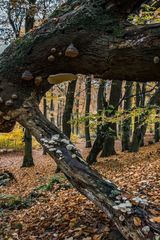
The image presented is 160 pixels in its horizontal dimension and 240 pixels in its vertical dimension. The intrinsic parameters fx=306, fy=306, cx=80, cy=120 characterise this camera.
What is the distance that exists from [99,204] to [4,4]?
1269 cm

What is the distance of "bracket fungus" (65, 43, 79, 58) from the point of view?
328 cm

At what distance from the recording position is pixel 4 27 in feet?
50.3

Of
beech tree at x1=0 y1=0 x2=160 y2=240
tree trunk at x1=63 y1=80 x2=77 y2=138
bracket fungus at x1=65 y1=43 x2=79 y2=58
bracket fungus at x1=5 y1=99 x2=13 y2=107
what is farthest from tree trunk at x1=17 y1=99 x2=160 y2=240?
tree trunk at x1=63 y1=80 x2=77 y2=138

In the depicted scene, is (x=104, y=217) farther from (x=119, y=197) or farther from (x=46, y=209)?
(x=46, y=209)

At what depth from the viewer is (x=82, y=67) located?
344 cm

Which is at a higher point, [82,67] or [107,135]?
[82,67]

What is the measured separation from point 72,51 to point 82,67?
9.3 inches

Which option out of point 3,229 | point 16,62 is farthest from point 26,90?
point 3,229

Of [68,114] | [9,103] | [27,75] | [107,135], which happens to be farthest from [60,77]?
[68,114]

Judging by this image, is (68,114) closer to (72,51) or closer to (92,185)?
(72,51)

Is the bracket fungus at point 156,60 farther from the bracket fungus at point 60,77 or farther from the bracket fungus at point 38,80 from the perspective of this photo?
the bracket fungus at point 38,80

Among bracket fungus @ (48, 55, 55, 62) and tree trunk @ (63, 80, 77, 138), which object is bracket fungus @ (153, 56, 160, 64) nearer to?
bracket fungus @ (48, 55, 55, 62)

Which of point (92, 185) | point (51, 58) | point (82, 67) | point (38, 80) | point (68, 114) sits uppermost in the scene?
point (51, 58)

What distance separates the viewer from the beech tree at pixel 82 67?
291 centimetres
